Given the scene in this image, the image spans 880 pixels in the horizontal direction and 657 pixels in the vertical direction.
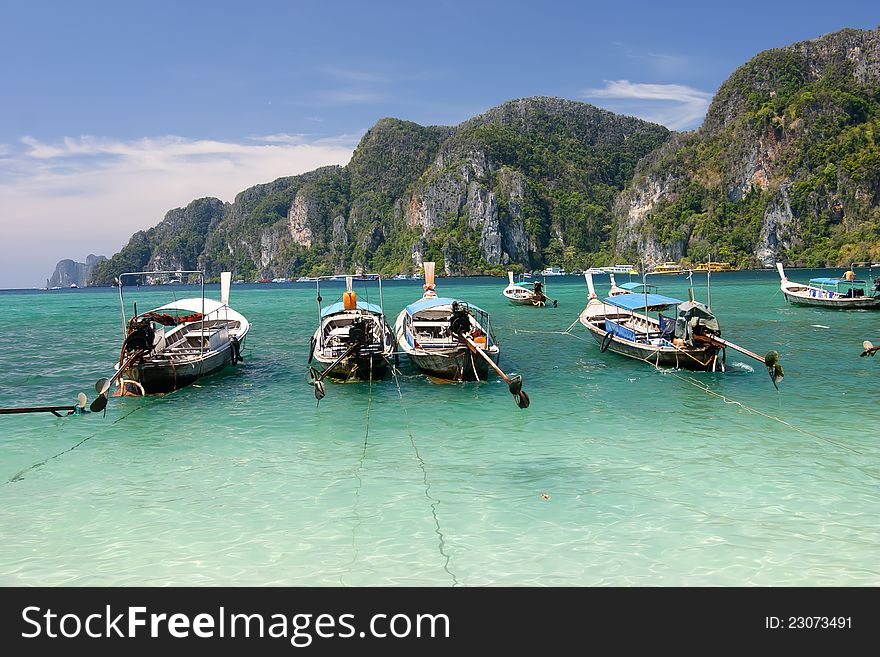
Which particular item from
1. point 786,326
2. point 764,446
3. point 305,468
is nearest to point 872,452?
point 764,446

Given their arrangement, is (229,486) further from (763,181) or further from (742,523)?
(763,181)

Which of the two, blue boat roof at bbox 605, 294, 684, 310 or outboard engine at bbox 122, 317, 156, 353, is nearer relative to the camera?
outboard engine at bbox 122, 317, 156, 353

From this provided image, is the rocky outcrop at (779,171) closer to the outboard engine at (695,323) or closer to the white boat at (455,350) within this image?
the outboard engine at (695,323)

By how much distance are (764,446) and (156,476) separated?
42.0ft

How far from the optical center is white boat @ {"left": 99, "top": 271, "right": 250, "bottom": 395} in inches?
783

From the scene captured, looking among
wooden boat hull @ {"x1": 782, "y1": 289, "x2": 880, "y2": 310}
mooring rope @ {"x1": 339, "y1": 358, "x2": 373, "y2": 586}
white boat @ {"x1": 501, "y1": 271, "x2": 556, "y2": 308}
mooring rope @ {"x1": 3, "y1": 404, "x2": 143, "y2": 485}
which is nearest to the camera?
mooring rope @ {"x1": 339, "y1": 358, "x2": 373, "y2": 586}

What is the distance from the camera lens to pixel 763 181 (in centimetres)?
16462

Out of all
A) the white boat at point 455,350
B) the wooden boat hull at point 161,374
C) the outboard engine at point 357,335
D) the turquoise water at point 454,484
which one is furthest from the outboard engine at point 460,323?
the wooden boat hull at point 161,374

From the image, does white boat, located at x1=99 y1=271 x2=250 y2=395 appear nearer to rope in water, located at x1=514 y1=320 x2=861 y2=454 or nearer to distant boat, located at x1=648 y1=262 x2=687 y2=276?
rope in water, located at x1=514 y1=320 x2=861 y2=454

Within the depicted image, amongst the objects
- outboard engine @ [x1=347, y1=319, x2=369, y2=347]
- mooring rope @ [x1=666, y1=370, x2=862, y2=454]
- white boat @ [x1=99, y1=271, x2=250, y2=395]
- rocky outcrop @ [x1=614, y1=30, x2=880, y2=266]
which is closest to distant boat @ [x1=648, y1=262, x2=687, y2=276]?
mooring rope @ [x1=666, y1=370, x2=862, y2=454]

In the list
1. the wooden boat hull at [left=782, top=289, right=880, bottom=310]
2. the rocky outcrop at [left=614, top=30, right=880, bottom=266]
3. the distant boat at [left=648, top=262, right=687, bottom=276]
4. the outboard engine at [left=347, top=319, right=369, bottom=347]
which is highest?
the rocky outcrop at [left=614, top=30, right=880, bottom=266]

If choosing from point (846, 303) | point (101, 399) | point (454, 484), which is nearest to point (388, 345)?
point (101, 399)

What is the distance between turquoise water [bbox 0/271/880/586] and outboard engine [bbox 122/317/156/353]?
166 centimetres

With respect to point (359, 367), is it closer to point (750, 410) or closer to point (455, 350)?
point (455, 350)
